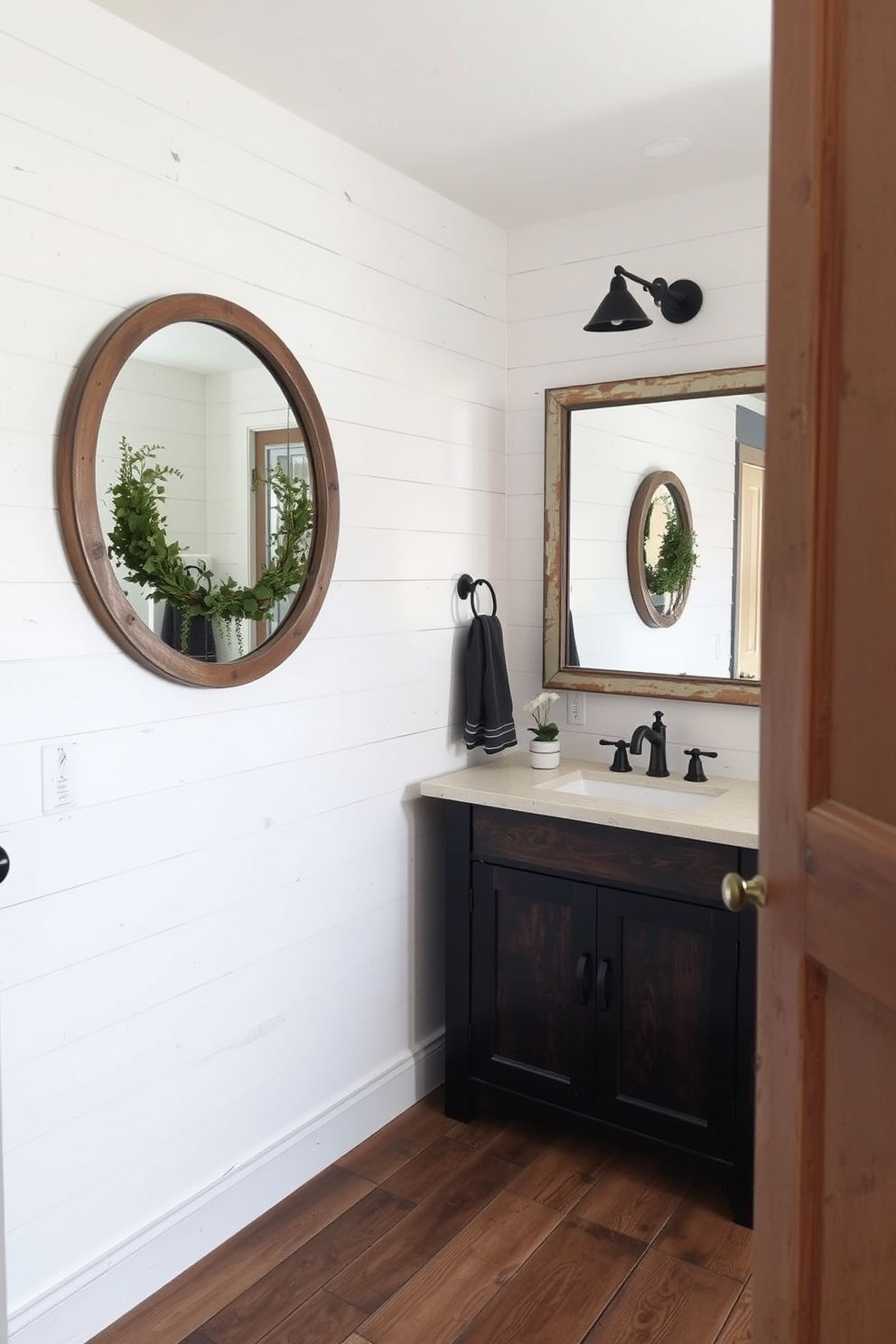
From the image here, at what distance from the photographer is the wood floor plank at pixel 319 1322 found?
1.98m

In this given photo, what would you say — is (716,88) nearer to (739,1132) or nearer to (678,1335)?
(739,1132)

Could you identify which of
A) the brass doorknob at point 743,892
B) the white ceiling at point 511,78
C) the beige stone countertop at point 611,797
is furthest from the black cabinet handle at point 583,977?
the white ceiling at point 511,78

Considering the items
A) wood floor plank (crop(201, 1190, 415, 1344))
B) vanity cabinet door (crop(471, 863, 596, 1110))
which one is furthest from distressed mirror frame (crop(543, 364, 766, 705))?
wood floor plank (crop(201, 1190, 415, 1344))

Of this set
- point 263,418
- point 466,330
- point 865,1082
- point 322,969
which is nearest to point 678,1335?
point 322,969

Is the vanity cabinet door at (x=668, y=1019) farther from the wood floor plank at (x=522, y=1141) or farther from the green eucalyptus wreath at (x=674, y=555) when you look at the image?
the green eucalyptus wreath at (x=674, y=555)

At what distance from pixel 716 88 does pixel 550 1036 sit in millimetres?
2198

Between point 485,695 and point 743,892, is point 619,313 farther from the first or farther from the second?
point 743,892

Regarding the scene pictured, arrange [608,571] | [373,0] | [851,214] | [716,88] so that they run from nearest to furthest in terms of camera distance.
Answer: [851,214] → [373,0] → [716,88] → [608,571]

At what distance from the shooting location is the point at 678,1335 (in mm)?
1985

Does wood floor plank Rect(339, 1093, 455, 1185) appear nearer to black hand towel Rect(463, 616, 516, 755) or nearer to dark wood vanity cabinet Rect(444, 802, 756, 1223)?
dark wood vanity cabinet Rect(444, 802, 756, 1223)

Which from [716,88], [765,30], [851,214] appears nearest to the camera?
[851,214]

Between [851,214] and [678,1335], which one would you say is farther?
[678,1335]

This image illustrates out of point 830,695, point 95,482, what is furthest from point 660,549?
point 830,695

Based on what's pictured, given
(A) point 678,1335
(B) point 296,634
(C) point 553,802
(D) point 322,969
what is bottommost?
(A) point 678,1335
